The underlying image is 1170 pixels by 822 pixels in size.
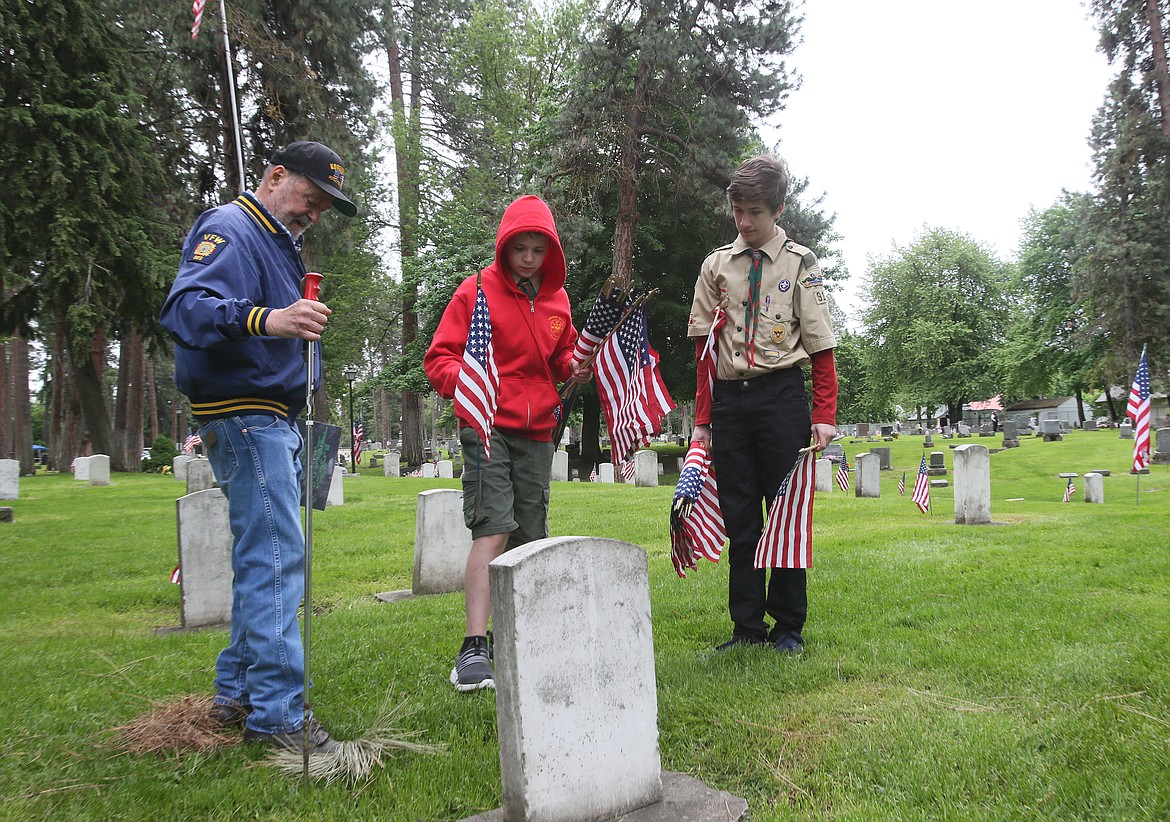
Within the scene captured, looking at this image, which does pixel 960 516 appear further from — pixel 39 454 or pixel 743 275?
pixel 39 454

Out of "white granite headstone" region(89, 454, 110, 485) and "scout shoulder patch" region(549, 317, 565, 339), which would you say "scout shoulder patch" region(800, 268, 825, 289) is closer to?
"scout shoulder patch" region(549, 317, 565, 339)

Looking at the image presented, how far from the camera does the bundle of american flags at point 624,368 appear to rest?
397cm

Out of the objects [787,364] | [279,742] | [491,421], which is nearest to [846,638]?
[787,364]

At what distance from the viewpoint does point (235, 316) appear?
2758 mm

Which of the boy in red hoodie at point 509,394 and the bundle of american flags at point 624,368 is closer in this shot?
the boy in red hoodie at point 509,394

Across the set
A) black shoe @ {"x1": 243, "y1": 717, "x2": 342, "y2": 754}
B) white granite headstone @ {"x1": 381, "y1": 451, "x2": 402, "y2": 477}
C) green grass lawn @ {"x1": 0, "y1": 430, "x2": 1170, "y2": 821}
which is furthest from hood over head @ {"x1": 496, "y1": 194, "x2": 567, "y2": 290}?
white granite headstone @ {"x1": 381, "y1": 451, "x2": 402, "y2": 477}

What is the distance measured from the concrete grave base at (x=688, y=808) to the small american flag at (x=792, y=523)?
152cm

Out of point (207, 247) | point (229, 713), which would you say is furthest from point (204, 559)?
point (207, 247)

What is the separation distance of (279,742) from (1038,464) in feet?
98.8

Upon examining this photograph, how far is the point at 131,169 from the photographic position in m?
21.5

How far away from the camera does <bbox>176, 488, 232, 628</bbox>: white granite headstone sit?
17.4ft

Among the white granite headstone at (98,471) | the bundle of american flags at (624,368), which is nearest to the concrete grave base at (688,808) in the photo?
the bundle of american flags at (624,368)

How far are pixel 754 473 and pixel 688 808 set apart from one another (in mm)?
2043

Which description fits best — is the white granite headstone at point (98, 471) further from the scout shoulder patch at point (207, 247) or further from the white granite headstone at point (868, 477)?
the scout shoulder patch at point (207, 247)
